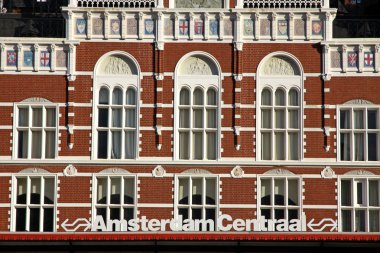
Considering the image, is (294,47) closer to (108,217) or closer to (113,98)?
(113,98)

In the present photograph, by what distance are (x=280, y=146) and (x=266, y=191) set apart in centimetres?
227

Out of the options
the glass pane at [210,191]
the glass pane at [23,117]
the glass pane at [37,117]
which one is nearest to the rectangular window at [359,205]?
the glass pane at [210,191]

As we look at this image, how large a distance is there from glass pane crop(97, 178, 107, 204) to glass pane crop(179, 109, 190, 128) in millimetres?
4444

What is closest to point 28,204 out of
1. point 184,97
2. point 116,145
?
point 116,145

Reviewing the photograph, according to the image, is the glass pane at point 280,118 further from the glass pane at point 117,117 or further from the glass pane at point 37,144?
the glass pane at point 37,144

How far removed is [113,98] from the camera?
4812cm

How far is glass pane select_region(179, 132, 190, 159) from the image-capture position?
1884 inches

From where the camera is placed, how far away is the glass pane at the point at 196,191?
47.4m

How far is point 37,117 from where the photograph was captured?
4812 cm

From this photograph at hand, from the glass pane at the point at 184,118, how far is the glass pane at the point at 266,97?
11.7ft

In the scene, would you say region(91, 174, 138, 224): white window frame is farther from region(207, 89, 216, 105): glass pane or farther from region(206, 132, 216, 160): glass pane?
region(207, 89, 216, 105): glass pane

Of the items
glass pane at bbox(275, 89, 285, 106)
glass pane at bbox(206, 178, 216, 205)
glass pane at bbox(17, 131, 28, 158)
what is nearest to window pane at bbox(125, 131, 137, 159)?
glass pane at bbox(206, 178, 216, 205)

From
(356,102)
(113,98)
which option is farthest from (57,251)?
(356,102)

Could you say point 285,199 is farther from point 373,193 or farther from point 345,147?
point 373,193
